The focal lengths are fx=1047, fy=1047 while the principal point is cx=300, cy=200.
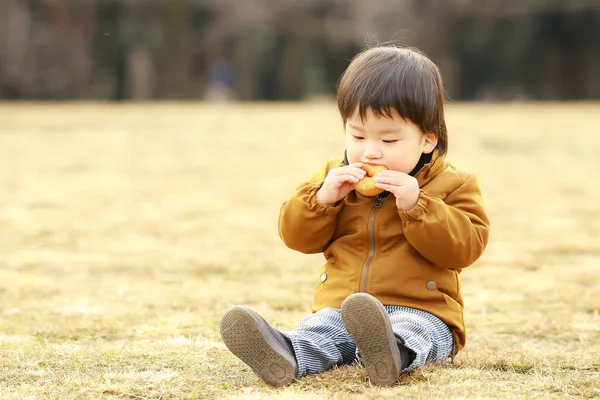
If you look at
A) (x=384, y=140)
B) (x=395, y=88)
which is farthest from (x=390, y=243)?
(x=395, y=88)

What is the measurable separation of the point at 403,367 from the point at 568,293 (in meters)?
2.13

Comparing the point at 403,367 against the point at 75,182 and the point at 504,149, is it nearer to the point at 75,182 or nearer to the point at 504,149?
the point at 75,182

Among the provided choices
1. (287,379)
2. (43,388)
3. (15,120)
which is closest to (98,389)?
(43,388)

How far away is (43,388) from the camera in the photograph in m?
2.84

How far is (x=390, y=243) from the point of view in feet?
10.4

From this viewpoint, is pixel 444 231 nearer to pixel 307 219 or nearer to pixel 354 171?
pixel 354 171

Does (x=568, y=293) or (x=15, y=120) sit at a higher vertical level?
(x=568, y=293)

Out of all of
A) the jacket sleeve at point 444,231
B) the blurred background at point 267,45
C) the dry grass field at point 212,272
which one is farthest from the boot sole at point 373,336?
the blurred background at point 267,45

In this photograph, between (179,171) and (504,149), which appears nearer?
(179,171)

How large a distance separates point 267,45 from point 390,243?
32.7 metres

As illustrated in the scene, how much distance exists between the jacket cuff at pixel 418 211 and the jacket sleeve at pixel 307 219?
232mm

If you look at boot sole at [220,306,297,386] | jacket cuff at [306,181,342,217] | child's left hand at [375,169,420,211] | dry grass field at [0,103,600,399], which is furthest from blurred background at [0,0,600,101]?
boot sole at [220,306,297,386]

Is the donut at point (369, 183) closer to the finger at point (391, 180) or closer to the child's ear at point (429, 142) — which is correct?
the finger at point (391, 180)

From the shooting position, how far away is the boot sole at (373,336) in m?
2.73
